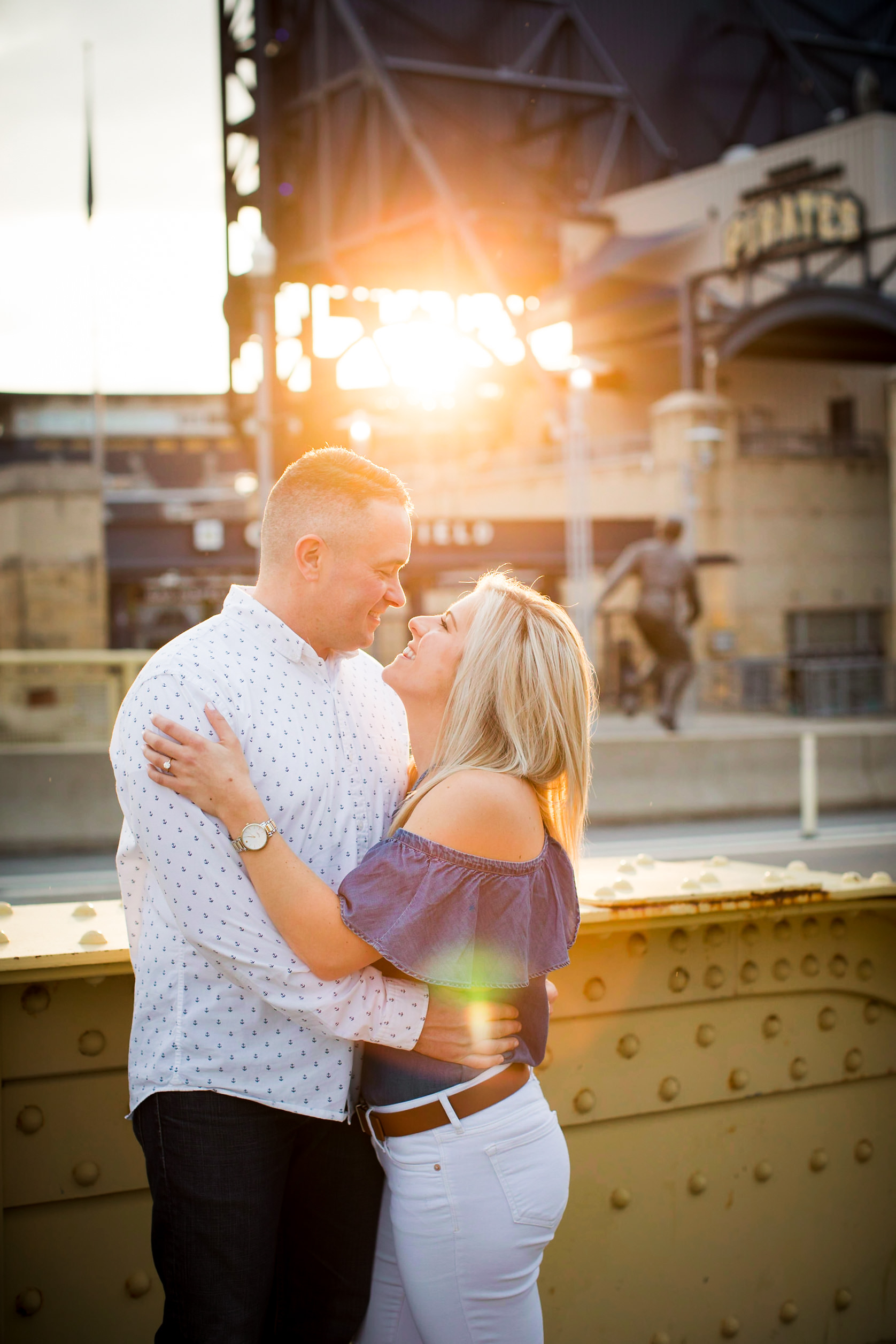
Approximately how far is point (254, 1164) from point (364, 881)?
59 cm

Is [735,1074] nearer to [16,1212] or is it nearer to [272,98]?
[16,1212]

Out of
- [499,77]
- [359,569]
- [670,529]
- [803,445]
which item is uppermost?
[499,77]

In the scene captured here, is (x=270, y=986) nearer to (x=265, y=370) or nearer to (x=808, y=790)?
(x=808, y=790)

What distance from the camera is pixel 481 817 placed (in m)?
2.12

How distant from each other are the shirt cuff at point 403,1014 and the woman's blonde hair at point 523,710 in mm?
306

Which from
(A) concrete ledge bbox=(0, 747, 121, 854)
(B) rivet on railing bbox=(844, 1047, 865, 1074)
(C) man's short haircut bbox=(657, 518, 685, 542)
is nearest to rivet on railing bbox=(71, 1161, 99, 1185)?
(B) rivet on railing bbox=(844, 1047, 865, 1074)

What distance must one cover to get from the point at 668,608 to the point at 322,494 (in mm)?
10887

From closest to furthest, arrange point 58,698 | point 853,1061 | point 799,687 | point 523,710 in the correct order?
point 523,710 → point 853,1061 → point 58,698 → point 799,687

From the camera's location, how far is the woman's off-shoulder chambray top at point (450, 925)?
80.8 inches

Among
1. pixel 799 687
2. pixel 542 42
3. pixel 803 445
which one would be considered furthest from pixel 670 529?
pixel 542 42

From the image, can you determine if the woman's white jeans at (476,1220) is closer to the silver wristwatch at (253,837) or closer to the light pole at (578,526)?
the silver wristwatch at (253,837)

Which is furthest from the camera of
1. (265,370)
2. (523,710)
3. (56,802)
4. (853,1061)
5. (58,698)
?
(265,370)

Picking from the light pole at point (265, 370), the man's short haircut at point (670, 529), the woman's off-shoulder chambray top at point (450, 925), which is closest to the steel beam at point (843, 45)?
the light pole at point (265, 370)

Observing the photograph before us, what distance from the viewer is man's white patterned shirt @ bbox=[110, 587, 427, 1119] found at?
2000mm
